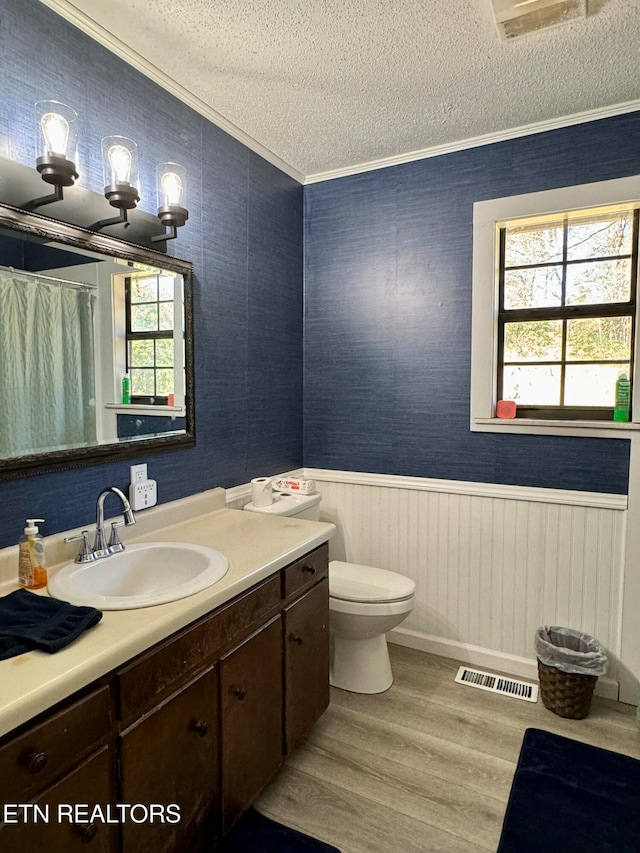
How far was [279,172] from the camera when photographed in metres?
2.70

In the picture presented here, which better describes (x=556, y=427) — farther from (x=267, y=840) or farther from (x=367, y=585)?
(x=267, y=840)

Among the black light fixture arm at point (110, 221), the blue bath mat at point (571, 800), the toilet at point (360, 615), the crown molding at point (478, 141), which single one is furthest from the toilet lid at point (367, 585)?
the crown molding at point (478, 141)

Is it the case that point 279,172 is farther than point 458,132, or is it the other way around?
point 279,172

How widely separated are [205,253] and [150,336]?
1.63 feet

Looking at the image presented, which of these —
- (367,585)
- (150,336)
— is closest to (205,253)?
(150,336)

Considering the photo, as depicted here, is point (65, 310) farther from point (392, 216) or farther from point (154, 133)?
point (392, 216)

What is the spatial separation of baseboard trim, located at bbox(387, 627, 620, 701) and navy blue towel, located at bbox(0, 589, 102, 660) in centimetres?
198

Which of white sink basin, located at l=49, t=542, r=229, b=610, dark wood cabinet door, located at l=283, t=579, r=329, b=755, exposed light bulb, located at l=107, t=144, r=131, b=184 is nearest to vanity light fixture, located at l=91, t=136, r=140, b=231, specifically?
exposed light bulb, located at l=107, t=144, r=131, b=184

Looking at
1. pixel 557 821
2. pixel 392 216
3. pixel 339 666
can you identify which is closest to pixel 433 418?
pixel 392 216

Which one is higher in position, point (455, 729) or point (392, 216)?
point (392, 216)

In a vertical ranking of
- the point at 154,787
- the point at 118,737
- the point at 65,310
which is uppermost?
the point at 65,310

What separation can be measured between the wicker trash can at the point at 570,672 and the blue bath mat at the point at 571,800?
163 millimetres

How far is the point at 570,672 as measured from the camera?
2150mm

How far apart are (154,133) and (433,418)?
1.74 m
